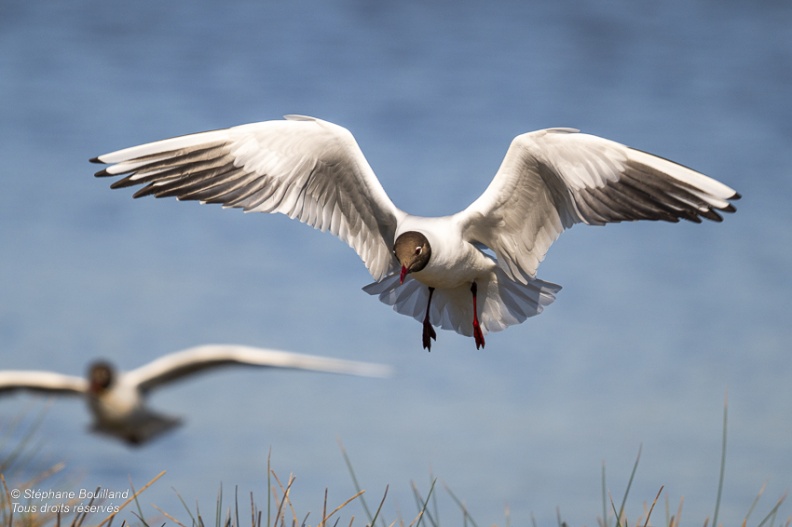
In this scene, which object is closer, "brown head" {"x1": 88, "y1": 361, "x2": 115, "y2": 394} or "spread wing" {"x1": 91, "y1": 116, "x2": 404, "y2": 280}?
"spread wing" {"x1": 91, "y1": 116, "x2": 404, "y2": 280}

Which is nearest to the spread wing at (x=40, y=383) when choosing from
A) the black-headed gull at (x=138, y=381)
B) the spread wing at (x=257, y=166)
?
the black-headed gull at (x=138, y=381)

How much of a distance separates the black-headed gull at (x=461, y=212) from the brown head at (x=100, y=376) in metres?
4.33

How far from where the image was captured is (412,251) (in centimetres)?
504

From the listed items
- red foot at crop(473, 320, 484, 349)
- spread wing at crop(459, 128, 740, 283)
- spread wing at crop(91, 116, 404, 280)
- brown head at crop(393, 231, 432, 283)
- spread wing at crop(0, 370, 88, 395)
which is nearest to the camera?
spread wing at crop(459, 128, 740, 283)

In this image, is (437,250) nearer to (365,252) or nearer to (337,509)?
(365,252)

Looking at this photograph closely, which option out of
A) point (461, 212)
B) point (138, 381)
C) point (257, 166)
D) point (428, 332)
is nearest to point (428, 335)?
point (428, 332)

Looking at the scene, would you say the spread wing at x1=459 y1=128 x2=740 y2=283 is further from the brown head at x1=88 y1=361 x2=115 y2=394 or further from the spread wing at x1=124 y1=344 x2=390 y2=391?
the brown head at x1=88 y1=361 x2=115 y2=394

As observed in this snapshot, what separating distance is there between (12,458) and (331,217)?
2.19m

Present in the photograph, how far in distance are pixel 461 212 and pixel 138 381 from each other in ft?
13.4

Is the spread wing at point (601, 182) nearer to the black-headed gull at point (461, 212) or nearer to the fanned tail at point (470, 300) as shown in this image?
the black-headed gull at point (461, 212)

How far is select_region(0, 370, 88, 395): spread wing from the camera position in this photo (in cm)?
759

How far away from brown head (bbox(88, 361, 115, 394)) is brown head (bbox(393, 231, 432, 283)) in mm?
4917

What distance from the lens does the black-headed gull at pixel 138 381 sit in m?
6.38

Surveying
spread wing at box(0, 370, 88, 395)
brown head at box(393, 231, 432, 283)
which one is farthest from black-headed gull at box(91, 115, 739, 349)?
spread wing at box(0, 370, 88, 395)
